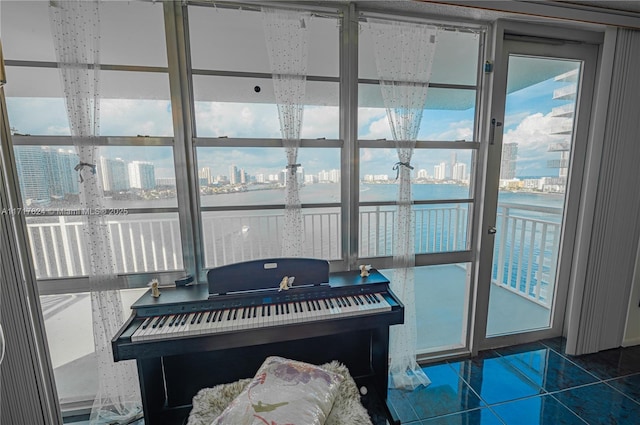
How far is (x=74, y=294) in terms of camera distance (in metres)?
1.73

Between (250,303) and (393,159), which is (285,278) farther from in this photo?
(393,159)

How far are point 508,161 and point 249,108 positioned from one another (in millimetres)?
2006

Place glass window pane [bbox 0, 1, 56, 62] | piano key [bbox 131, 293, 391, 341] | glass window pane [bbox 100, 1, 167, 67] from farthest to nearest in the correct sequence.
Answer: glass window pane [bbox 100, 1, 167, 67], glass window pane [bbox 0, 1, 56, 62], piano key [bbox 131, 293, 391, 341]

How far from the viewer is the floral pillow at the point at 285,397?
2.95 ft

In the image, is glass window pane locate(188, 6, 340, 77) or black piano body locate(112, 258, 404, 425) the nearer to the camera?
black piano body locate(112, 258, 404, 425)

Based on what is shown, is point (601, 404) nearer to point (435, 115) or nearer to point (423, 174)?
point (423, 174)

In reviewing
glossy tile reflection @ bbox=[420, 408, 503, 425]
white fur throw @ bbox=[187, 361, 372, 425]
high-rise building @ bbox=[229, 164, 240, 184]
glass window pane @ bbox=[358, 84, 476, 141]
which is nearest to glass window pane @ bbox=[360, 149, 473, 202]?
glass window pane @ bbox=[358, 84, 476, 141]

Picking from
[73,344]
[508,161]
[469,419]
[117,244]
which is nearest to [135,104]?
[117,244]

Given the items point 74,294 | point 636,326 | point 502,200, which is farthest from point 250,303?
point 636,326

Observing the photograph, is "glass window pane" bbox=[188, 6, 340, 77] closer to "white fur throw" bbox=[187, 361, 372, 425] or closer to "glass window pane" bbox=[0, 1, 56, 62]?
"glass window pane" bbox=[0, 1, 56, 62]

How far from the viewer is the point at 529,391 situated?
1.88 metres

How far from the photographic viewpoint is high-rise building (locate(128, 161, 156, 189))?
A: 1.69m

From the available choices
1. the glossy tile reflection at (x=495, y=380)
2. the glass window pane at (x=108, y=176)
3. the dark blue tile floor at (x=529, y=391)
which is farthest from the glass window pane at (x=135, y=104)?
the glossy tile reflection at (x=495, y=380)

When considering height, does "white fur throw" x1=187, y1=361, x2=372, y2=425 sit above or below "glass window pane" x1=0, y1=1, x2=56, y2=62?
below
